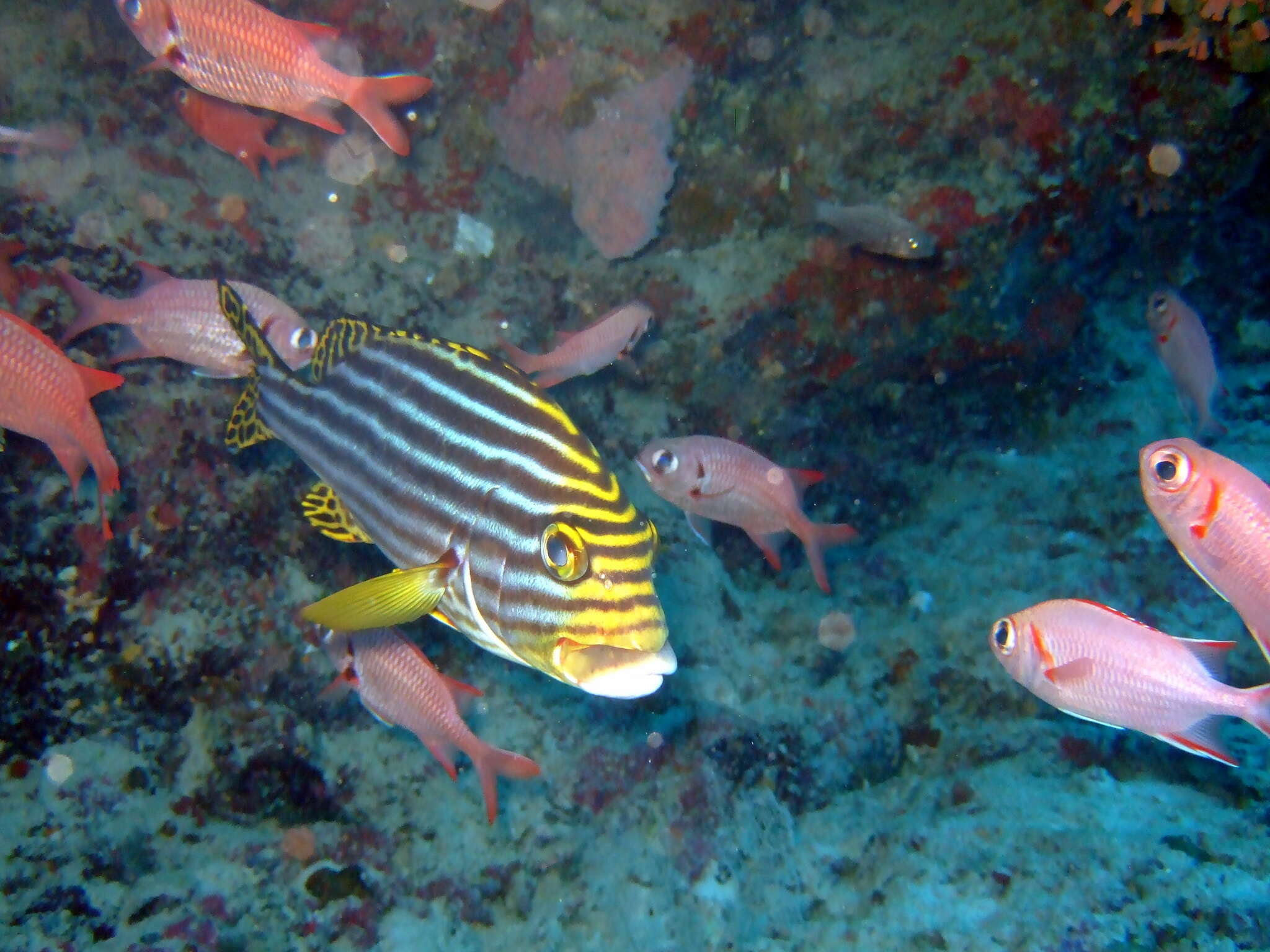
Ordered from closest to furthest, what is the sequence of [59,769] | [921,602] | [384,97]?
[59,769] → [384,97] → [921,602]

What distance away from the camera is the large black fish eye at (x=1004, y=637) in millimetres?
3213

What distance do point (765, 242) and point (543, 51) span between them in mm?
2261

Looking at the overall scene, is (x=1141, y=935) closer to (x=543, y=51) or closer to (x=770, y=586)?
(x=770, y=586)

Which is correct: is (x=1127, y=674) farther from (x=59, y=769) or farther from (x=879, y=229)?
(x=59, y=769)

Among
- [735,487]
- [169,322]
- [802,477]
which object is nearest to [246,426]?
[169,322]

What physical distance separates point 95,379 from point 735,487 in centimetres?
348

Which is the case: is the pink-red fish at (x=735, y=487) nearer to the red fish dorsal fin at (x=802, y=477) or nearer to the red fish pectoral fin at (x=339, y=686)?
the red fish dorsal fin at (x=802, y=477)

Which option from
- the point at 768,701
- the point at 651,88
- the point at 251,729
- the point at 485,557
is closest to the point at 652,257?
the point at 651,88

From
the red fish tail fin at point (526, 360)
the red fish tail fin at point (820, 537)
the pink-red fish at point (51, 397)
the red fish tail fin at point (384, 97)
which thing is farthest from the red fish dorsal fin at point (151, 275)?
the red fish tail fin at point (820, 537)

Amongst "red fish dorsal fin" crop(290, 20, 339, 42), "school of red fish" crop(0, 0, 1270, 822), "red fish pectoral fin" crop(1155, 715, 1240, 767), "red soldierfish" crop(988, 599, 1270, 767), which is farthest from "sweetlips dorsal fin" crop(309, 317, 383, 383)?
"red fish pectoral fin" crop(1155, 715, 1240, 767)

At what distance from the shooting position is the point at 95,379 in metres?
3.06

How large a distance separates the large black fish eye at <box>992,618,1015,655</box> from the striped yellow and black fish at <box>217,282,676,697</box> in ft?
6.47

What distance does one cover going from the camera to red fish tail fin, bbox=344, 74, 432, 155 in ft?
12.8

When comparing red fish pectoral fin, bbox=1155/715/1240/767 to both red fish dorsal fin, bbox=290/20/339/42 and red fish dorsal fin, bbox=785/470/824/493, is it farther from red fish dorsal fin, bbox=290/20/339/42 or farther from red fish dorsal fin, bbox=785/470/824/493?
red fish dorsal fin, bbox=290/20/339/42
